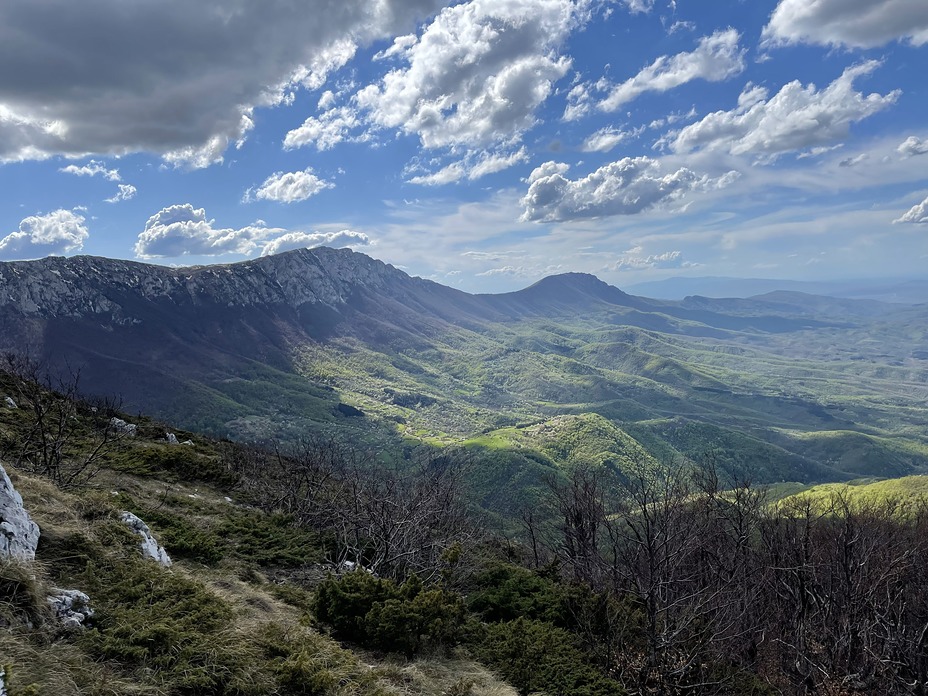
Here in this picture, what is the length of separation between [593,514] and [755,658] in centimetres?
1086

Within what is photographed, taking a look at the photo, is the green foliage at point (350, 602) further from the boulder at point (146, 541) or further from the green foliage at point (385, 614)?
the boulder at point (146, 541)

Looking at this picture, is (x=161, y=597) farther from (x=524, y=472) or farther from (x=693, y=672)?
(x=524, y=472)

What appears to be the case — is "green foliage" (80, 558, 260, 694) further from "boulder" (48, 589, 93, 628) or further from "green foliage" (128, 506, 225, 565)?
"green foliage" (128, 506, 225, 565)

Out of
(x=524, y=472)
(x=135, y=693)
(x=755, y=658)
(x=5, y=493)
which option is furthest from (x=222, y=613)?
(x=524, y=472)

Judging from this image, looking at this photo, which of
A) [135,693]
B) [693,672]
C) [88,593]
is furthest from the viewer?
[693,672]

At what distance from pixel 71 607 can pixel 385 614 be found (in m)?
5.91

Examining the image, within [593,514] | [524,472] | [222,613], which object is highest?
A: [222,613]

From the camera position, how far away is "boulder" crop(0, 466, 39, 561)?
811cm

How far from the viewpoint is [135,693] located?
6551 mm

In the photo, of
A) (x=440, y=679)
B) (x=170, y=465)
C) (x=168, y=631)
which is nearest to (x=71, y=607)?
(x=168, y=631)

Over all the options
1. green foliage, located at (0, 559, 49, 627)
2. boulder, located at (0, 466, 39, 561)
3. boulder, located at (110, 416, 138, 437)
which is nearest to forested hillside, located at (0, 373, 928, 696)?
green foliage, located at (0, 559, 49, 627)

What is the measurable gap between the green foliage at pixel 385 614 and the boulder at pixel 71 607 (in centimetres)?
489

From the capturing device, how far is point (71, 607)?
7.82 metres

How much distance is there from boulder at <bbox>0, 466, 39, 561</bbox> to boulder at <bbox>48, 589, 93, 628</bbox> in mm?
1121
